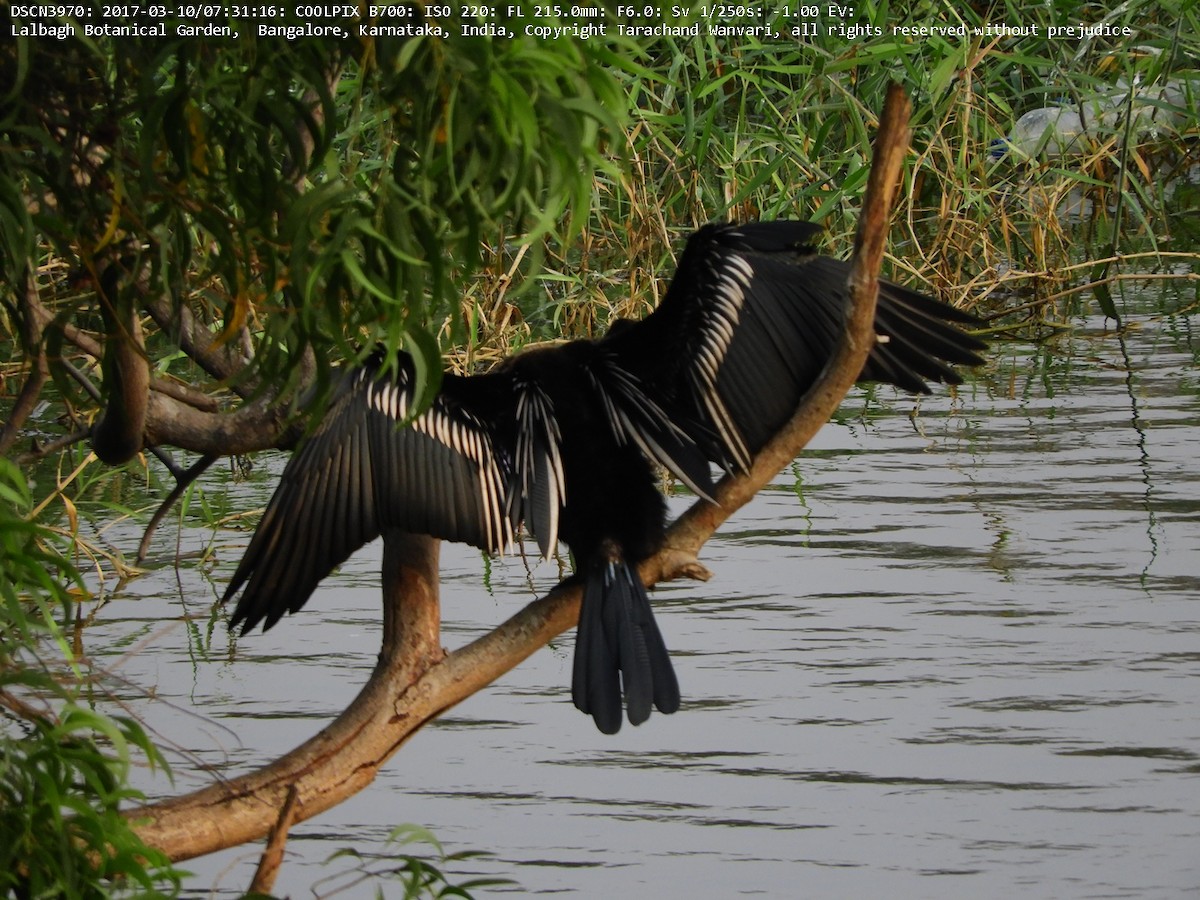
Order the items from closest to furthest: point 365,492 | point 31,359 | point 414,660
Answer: point 31,359, point 414,660, point 365,492

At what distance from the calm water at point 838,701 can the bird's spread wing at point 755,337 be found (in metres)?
0.94

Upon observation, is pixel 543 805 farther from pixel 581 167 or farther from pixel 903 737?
pixel 581 167

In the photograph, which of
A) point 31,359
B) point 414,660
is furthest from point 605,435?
point 31,359

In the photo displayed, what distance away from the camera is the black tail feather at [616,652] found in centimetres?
356

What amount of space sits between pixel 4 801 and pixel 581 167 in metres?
0.96

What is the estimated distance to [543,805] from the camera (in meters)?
4.27

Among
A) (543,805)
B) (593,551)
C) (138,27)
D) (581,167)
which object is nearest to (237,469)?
(543,805)

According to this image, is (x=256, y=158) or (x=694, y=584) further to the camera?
(x=694, y=584)

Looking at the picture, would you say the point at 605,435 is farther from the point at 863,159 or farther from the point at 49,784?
the point at 863,159

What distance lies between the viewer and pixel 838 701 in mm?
4766

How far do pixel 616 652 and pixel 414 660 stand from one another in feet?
1.52

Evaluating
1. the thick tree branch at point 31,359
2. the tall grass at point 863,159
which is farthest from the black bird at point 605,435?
the tall grass at point 863,159

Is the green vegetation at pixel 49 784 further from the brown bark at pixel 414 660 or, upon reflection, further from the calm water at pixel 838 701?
the calm water at pixel 838 701

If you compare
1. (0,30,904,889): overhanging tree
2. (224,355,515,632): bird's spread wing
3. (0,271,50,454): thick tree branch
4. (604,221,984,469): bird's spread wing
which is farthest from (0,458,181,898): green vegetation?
(604,221,984,469): bird's spread wing
